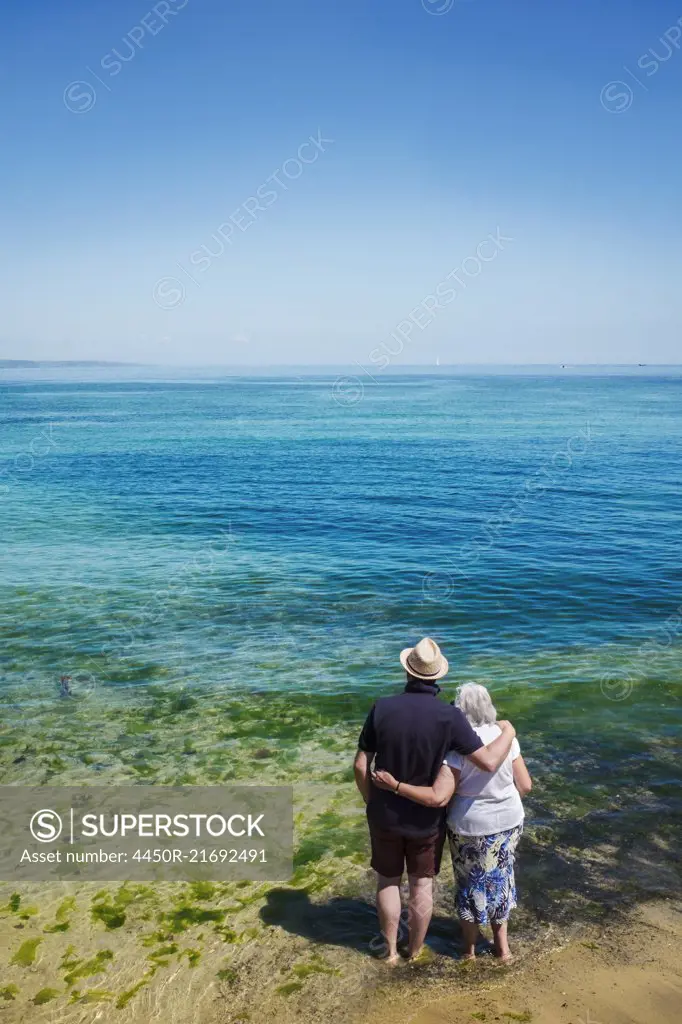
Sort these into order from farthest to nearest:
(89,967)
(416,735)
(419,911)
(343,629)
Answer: (343,629) → (89,967) → (419,911) → (416,735)

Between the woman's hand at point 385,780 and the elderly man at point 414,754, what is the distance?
1.6 inches

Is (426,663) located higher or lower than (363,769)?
higher

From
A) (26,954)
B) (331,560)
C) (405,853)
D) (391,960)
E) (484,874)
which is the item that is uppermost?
(405,853)

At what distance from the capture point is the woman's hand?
20.7 ft

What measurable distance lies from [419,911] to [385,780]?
1603 mm

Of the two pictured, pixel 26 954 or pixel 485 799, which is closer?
pixel 485 799

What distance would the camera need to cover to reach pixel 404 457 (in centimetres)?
5347

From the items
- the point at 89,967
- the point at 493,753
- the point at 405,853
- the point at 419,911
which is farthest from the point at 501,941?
the point at 89,967

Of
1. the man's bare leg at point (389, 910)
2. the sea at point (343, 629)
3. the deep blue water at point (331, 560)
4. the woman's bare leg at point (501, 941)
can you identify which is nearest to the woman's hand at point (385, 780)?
the man's bare leg at point (389, 910)

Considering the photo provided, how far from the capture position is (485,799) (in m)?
6.56

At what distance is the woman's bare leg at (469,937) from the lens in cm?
700

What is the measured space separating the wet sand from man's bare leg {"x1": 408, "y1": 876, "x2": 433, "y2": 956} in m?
0.22

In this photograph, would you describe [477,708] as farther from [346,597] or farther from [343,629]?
[346,597]

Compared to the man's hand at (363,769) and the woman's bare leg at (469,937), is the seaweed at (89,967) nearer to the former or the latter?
the man's hand at (363,769)
